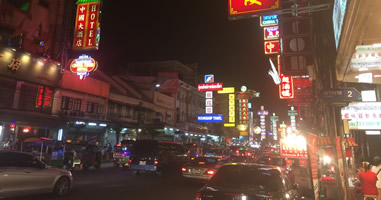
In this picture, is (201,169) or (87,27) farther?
(87,27)

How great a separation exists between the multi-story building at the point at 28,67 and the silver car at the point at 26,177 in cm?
1382

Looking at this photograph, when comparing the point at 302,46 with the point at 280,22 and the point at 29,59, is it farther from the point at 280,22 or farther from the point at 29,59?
the point at 29,59

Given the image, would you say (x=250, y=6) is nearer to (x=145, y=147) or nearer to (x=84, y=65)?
(x=145, y=147)

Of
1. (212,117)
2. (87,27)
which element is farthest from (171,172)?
(212,117)

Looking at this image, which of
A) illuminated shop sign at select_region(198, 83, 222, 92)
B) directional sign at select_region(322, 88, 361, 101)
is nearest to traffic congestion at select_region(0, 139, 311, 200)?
directional sign at select_region(322, 88, 361, 101)

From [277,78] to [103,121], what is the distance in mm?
18767

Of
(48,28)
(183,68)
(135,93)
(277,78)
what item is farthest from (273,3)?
(183,68)

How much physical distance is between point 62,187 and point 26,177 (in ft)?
4.94

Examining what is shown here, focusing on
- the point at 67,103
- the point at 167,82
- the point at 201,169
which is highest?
the point at 167,82

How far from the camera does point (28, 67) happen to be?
21.9 meters

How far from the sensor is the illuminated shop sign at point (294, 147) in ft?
37.9

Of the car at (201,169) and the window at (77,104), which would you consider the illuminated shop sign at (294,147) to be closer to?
the car at (201,169)

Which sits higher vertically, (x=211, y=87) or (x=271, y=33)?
(x=211, y=87)

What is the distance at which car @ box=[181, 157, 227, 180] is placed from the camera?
1302cm
